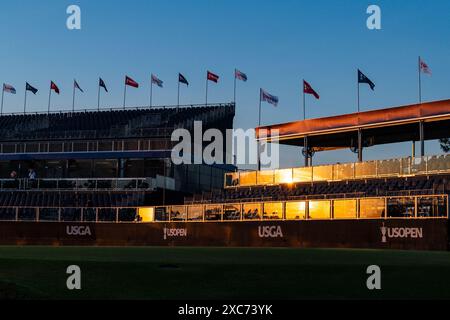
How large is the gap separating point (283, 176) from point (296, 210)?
32.8 feet

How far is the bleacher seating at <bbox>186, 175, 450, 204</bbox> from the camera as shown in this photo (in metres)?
33.4

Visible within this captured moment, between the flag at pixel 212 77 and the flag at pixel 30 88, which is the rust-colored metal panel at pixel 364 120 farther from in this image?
the flag at pixel 30 88

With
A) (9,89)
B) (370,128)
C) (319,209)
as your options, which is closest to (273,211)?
(319,209)

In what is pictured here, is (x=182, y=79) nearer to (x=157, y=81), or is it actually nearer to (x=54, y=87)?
(x=157, y=81)

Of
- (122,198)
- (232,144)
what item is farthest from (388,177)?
(232,144)

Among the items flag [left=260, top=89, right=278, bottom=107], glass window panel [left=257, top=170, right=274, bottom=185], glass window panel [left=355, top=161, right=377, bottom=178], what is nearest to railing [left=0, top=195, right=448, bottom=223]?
glass window panel [left=355, top=161, right=377, bottom=178]

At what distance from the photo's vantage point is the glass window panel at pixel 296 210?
35.7 m

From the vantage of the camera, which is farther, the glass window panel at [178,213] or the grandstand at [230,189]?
the glass window panel at [178,213]

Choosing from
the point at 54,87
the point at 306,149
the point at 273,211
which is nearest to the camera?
the point at 273,211

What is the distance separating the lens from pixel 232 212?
39750 millimetres

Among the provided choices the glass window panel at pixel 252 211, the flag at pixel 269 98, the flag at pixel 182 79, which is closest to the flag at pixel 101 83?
A: the flag at pixel 182 79

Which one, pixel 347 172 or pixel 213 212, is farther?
pixel 347 172

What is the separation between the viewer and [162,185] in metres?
60.4

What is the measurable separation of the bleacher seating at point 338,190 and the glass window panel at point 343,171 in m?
0.51
